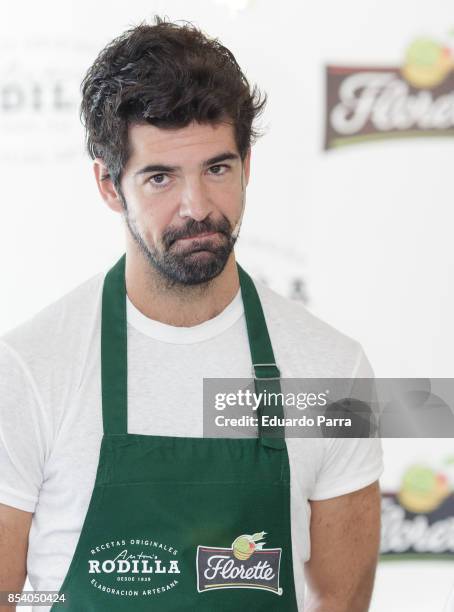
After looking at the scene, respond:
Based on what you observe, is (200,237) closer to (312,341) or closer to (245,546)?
(312,341)

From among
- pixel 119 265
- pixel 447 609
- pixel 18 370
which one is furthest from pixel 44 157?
pixel 447 609

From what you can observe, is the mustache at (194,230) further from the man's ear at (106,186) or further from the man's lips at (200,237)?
the man's ear at (106,186)

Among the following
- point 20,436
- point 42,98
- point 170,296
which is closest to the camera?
point 20,436

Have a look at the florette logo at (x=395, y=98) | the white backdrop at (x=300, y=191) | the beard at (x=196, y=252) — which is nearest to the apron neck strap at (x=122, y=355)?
the beard at (x=196, y=252)

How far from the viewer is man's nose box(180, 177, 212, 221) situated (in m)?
1.26

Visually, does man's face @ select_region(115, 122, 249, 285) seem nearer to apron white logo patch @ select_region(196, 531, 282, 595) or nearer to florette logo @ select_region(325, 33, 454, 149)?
apron white logo patch @ select_region(196, 531, 282, 595)

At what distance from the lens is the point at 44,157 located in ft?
7.19

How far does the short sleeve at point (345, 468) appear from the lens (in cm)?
136

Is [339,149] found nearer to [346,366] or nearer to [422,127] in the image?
[422,127]

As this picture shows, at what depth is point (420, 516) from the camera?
2.25 metres

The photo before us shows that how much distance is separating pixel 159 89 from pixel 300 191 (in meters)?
0.96

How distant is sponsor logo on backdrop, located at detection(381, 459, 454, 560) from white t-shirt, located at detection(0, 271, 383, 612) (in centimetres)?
86

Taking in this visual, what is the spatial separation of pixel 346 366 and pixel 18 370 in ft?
1.55

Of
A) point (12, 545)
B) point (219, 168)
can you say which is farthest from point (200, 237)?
point (12, 545)
